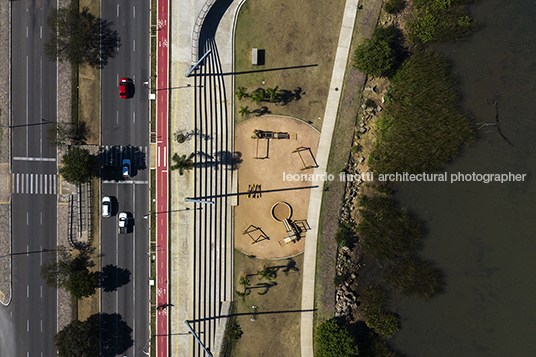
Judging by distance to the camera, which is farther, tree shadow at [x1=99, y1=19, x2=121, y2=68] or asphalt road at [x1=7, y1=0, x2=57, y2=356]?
asphalt road at [x1=7, y1=0, x2=57, y2=356]

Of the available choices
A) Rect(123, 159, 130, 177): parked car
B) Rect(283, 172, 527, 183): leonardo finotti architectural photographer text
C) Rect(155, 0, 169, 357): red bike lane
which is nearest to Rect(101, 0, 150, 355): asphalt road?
Rect(123, 159, 130, 177): parked car

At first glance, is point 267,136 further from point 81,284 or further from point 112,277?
point 81,284

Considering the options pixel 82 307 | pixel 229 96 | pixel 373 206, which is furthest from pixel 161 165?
pixel 373 206

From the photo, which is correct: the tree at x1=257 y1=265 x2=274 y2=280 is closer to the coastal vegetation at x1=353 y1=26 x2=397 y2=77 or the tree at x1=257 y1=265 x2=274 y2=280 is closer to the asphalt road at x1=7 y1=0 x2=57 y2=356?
the asphalt road at x1=7 y1=0 x2=57 y2=356

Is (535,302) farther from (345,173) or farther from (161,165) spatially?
(161,165)

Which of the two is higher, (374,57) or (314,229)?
(374,57)

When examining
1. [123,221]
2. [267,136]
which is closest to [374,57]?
[267,136]

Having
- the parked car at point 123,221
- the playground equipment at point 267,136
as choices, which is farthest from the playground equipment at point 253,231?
the parked car at point 123,221
